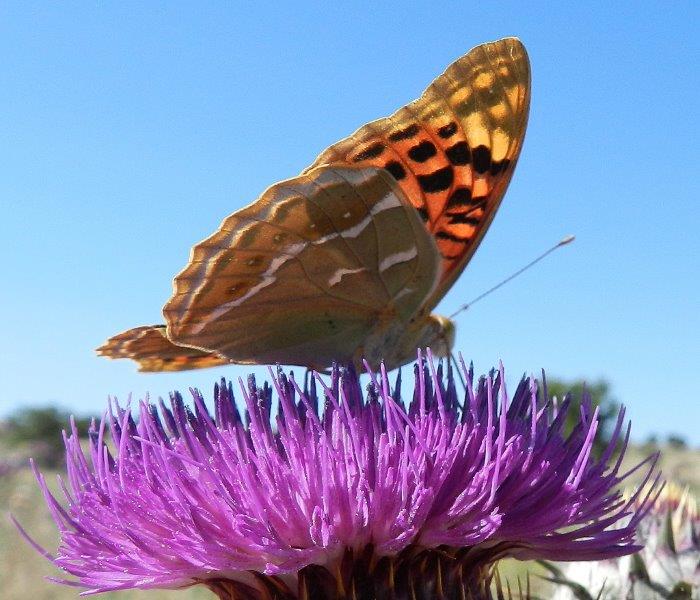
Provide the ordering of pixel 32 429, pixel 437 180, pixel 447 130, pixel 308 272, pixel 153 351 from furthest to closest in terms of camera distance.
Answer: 1. pixel 32 429
2. pixel 153 351
3. pixel 437 180
4. pixel 447 130
5. pixel 308 272

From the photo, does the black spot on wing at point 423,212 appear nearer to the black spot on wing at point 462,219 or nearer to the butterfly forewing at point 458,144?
the butterfly forewing at point 458,144

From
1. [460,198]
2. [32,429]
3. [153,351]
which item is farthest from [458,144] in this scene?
[32,429]

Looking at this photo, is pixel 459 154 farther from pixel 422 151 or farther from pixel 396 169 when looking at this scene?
pixel 396 169

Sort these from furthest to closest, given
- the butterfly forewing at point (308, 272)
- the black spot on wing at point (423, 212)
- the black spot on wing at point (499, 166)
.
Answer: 1. the black spot on wing at point (423, 212)
2. the black spot on wing at point (499, 166)
3. the butterfly forewing at point (308, 272)

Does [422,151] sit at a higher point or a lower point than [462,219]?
higher

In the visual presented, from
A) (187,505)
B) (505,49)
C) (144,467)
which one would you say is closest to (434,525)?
(187,505)

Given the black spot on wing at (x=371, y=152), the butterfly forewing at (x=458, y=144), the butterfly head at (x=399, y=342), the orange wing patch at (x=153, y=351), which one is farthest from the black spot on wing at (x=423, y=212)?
the orange wing patch at (x=153, y=351)

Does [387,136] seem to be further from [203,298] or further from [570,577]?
[570,577]

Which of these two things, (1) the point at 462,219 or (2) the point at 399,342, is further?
(1) the point at 462,219

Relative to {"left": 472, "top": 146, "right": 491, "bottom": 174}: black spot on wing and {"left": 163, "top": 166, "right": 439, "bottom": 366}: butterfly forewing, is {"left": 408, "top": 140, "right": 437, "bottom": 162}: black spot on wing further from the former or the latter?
{"left": 163, "top": 166, "right": 439, "bottom": 366}: butterfly forewing
